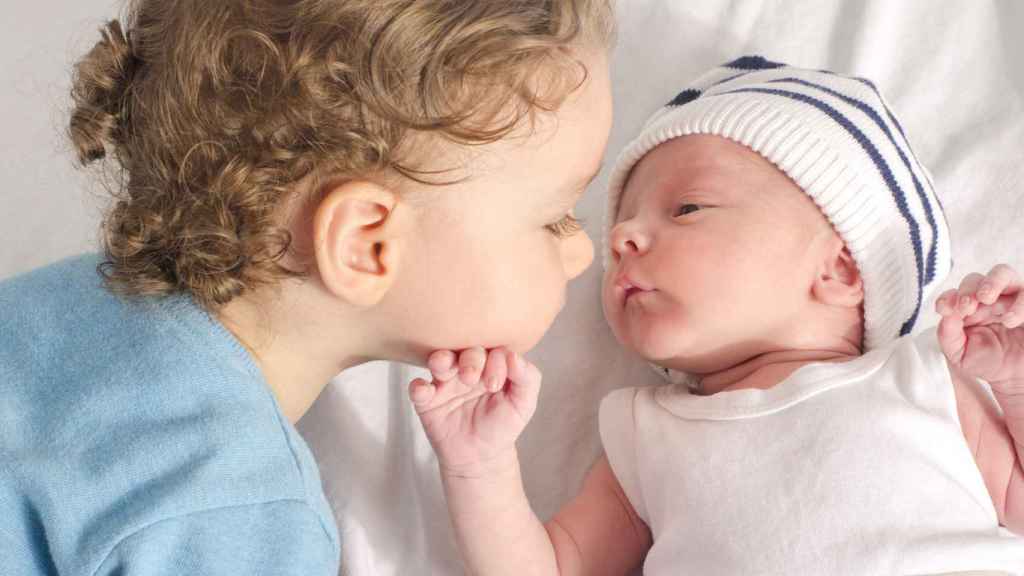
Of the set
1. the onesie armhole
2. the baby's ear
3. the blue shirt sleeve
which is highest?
the baby's ear

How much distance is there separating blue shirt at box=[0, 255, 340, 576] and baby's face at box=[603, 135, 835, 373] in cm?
47

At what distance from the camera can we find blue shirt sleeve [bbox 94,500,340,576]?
3.38 feet

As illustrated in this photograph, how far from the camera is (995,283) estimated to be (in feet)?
3.90

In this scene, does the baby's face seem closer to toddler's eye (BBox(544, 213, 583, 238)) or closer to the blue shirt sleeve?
toddler's eye (BBox(544, 213, 583, 238))

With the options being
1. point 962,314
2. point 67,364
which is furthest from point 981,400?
point 67,364

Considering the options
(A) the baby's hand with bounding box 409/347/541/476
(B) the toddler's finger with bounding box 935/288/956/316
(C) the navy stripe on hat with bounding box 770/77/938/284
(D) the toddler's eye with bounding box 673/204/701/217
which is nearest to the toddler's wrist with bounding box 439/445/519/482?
(A) the baby's hand with bounding box 409/347/541/476

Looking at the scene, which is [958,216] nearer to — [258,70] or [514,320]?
[514,320]

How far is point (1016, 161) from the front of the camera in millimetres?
1650

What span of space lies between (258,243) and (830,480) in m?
0.66

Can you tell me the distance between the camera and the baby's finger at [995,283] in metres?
1.19

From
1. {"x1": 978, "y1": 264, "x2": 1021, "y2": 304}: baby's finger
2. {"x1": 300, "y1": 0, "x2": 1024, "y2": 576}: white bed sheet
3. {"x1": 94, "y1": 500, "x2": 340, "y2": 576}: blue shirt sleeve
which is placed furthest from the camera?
{"x1": 300, "y1": 0, "x2": 1024, "y2": 576}: white bed sheet

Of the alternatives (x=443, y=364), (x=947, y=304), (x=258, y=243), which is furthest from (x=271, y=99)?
(x=947, y=304)

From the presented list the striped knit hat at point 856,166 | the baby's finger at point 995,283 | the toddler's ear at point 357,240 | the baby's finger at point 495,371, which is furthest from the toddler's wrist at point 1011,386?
the toddler's ear at point 357,240

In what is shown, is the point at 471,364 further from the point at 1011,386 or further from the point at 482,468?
the point at 1011,386
